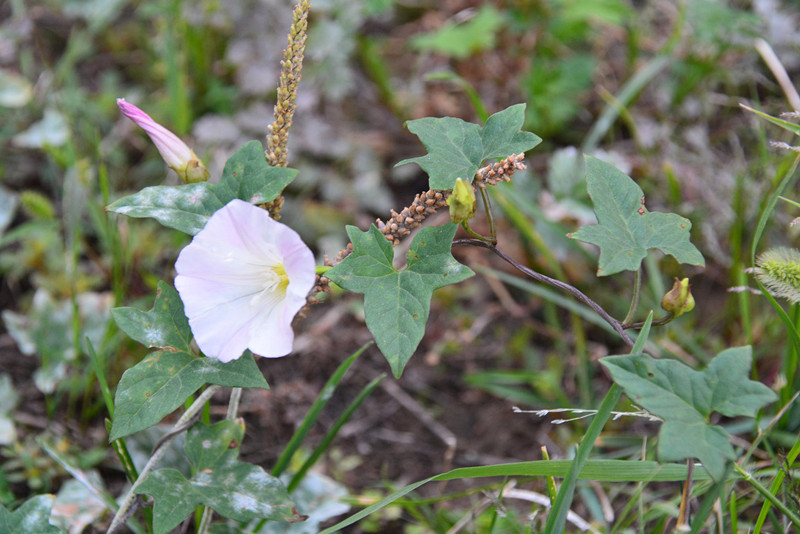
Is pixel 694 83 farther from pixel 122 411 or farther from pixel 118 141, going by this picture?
pixel 122 411

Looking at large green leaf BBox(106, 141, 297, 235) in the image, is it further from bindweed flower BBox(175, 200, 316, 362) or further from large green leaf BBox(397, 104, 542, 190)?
large green leaf BBox(397, 104, 542, 190)

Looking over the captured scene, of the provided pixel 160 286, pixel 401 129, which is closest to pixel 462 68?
pixel 401 129

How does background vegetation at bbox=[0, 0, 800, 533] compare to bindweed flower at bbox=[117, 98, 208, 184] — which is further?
background vegetation at bbox=[0, 0, 800, 533]

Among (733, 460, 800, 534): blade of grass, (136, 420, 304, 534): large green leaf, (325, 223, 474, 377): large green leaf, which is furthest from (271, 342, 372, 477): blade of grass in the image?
(733, 460, 800, 534): blade of grass

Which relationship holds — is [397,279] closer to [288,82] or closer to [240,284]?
[240,284]

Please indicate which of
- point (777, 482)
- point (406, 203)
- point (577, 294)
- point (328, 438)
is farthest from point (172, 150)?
point (406, 203)

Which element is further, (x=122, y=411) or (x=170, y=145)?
(x=170, y=145)

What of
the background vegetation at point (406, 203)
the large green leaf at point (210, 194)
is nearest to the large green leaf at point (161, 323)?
the large green leaf at point (210, 194)
